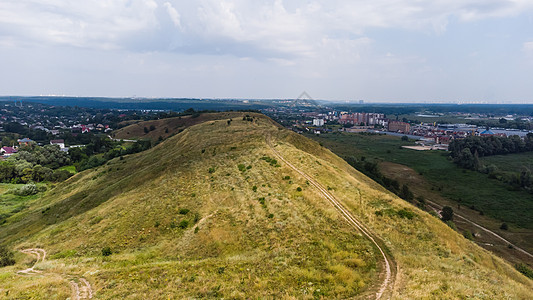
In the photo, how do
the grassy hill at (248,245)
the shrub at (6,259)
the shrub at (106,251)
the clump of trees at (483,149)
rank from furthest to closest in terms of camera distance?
the clump of trees at (483,149)
the shrub at (6,259)
the shrub at (106,251)
the grassy hill at (248,245)

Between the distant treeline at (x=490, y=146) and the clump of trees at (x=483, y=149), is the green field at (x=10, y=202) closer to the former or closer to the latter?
the clump of trees at (x=483, y=149)

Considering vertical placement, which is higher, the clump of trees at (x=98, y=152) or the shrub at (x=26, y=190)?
the clump of trees at (x=98, y=152)

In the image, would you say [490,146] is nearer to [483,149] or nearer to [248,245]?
[483,149]

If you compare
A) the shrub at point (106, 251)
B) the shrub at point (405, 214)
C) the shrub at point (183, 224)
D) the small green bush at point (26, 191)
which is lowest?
the small green bush at point (26, 191)

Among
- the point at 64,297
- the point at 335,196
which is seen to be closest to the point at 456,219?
the point at 335,196

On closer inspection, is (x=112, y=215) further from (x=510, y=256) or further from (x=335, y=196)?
(x=510, y=256)

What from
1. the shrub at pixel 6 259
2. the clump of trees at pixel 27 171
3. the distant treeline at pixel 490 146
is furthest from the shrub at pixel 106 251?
the distant treeline at pixel 490 146
